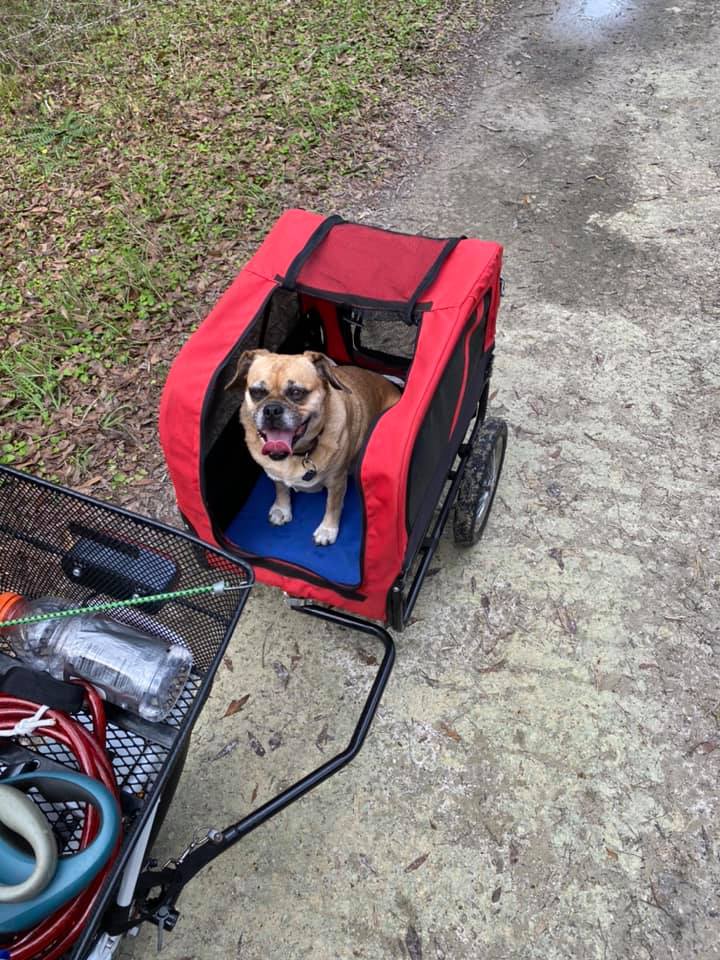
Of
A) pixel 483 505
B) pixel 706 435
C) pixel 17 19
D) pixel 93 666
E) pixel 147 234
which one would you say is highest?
pixel 17 19

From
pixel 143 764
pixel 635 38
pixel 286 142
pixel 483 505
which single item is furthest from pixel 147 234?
pixel 635 38

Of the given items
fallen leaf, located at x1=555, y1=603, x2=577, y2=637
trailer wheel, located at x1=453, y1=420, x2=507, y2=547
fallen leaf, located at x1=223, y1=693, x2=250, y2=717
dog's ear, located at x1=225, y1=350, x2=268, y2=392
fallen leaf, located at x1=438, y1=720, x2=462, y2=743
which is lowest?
fallen leaf, located at x1=555, y1=603, x2=577, y2=637

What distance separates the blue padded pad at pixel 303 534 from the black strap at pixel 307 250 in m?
1.06

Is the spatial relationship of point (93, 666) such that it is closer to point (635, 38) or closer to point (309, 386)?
point (309, 386)

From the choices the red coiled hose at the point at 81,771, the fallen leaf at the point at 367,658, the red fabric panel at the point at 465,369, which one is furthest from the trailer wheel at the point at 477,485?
the red coiled hose at the point at 81,771

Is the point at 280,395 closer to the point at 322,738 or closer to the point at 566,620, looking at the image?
the point at 322,738

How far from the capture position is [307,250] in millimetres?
2871

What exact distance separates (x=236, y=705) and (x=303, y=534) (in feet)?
2.76

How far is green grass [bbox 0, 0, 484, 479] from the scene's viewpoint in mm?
4547

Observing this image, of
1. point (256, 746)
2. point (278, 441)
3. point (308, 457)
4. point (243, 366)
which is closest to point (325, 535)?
point (308, 457)

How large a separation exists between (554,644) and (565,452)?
1.29 meters

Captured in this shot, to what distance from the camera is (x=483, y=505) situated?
343 centimetres

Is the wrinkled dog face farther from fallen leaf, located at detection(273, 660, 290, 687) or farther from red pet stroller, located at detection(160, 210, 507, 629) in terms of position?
fallen leaf, located at detection(273, 660, 290, 687)

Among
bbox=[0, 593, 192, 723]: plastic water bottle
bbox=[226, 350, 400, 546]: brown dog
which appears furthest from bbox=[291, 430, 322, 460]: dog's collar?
bbox=[0, 593, 192, 723]: plastic water bottle
